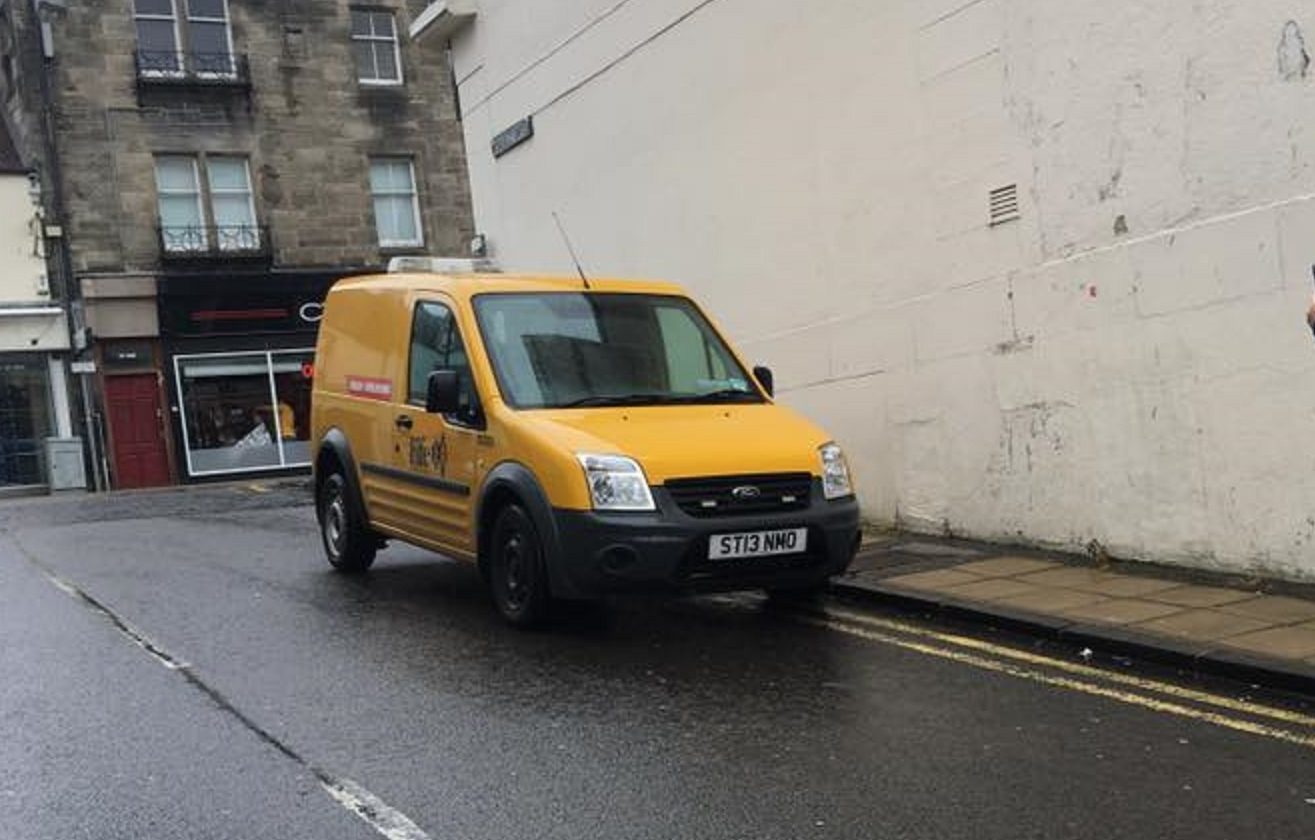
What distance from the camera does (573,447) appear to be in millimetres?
6328

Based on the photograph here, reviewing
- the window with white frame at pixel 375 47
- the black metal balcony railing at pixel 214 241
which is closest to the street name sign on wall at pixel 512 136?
the black metal balcony railing at pixel 214 241

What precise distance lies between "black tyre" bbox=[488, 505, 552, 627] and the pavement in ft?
6.67

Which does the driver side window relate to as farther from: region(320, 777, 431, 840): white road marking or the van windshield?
region(320, 777, 431, 840): white road marking

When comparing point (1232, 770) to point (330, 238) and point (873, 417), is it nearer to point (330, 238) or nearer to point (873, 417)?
point (873, 417)

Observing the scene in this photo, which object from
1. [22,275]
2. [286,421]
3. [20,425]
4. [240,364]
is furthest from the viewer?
[286,421]

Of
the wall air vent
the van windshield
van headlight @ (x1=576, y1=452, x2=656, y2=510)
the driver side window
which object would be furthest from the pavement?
the driver side window

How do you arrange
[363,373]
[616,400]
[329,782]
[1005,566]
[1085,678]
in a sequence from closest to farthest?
1. [329,782]
2. [1085,678]
3. [616,400]
4. [1005,566]
5. [363,373]

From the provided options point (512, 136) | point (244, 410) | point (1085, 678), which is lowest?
point (1085, 678)

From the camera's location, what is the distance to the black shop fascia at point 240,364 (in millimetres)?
24656

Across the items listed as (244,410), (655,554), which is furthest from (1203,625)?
(244,410)

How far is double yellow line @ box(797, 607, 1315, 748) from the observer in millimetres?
4820

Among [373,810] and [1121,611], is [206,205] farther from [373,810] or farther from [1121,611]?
[373,810]

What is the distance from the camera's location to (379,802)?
13.8 ft

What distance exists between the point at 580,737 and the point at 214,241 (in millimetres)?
22356
